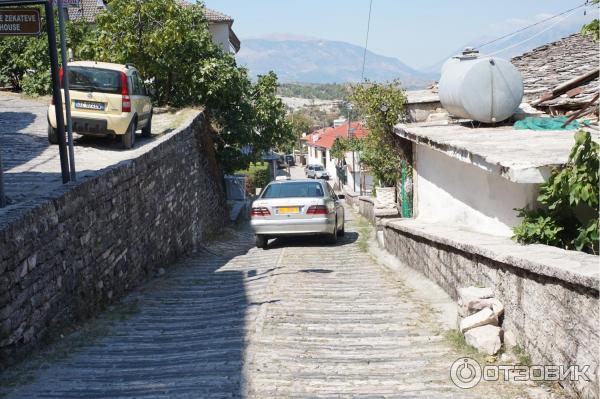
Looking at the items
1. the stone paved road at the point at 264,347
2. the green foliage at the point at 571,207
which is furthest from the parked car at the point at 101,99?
the green foliage at the point at 571,207

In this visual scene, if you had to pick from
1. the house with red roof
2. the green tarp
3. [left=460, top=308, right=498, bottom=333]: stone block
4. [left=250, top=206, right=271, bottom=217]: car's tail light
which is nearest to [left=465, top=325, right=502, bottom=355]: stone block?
[left=460, top=308, right=498, bottom=333]: stone block

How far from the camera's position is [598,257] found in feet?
17.6

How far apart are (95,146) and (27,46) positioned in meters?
11.6

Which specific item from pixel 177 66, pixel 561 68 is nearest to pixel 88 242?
pixel 561 68

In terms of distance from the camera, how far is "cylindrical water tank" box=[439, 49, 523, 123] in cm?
1131

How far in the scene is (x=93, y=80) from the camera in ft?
47.0

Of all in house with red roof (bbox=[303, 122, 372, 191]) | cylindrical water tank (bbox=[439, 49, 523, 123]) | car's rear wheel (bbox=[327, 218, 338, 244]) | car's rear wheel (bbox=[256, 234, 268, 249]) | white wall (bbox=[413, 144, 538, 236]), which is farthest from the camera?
house with red roof (bbox=[303, 122, 372, 191])

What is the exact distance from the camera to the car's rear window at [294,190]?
15312mm

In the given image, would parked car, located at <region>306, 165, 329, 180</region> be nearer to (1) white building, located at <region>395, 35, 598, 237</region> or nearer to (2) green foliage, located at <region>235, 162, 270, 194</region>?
(2) green foliage, located at <region>235, 162, 270, 194</region>

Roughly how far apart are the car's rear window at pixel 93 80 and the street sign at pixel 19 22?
5.61 meters

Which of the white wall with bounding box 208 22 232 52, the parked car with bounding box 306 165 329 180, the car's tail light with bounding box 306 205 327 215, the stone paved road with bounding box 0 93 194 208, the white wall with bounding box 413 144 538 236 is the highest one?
the white wall with bounding box 208 22 232 52

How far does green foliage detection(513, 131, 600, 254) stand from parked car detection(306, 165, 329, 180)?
6475 centimetres

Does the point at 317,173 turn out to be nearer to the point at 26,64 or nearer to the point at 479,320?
the point at 26,64

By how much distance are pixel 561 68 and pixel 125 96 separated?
9183mm
